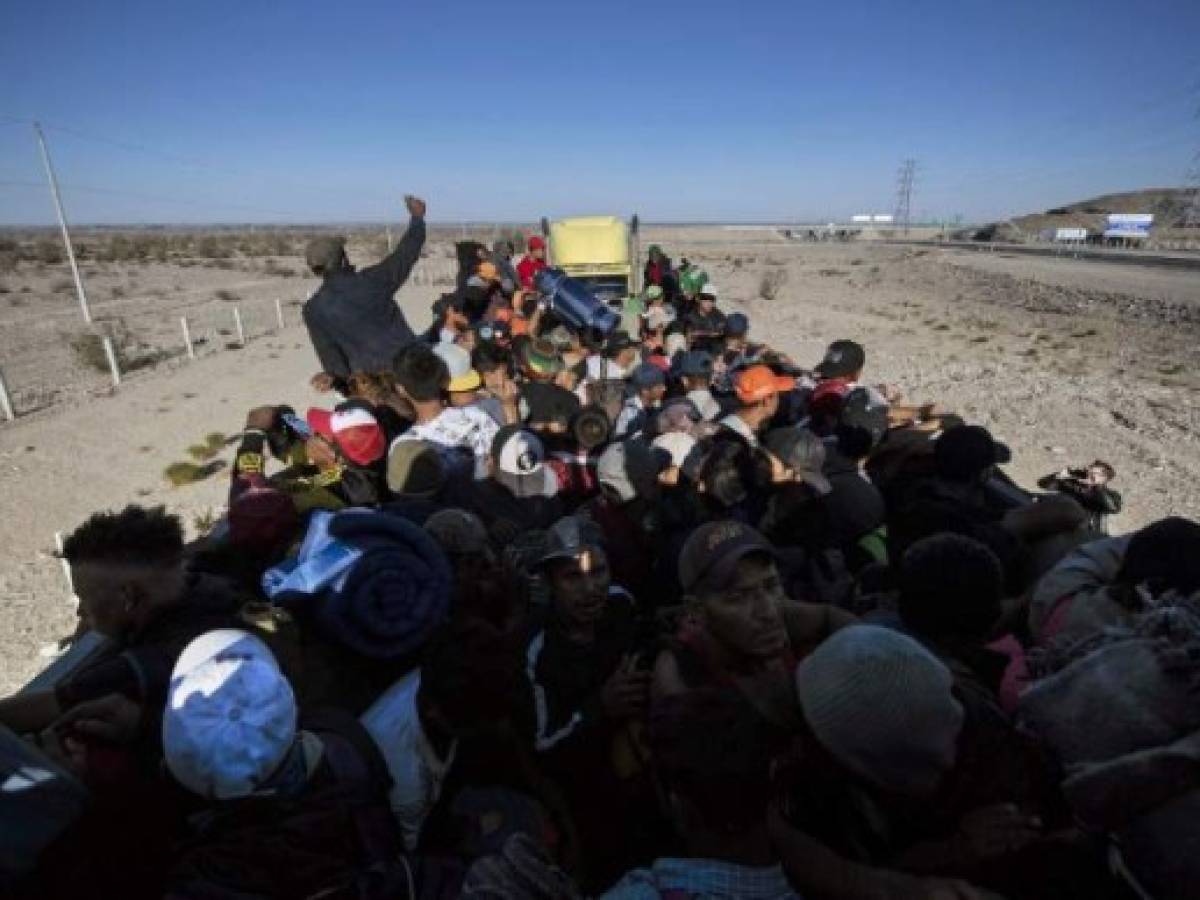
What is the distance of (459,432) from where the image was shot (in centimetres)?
434

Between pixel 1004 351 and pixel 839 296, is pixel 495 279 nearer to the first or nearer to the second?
pixel 1004 351

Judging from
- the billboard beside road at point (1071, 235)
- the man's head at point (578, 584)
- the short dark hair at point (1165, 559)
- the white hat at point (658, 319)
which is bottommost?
the billboard beside road at point (1071, 235)

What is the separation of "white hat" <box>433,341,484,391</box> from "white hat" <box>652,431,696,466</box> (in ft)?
6.83

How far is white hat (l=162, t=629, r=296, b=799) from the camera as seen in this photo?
1.32 m

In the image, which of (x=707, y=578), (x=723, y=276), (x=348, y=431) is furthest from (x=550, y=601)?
(x=723, y=276)

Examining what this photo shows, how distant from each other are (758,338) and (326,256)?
15.0 m

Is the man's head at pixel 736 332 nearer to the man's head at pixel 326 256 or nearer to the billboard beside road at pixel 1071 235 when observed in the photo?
the man's head at pixel 326 256

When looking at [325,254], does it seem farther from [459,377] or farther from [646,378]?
[646,378]

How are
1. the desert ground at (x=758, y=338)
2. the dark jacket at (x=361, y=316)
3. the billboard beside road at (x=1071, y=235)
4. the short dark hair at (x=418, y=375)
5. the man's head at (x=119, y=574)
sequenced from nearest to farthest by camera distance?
the man's head at (x=119, y=574) < the short dark hair at (x=418, y=375) < the dark jacket at (x=361, y=316) < the desert ground at (x=758, y=338) < the billboard beside road at (x=1071, y=235)

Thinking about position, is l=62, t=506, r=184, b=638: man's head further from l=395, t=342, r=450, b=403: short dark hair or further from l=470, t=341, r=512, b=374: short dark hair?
l=470, t=341, r=512, b=374: short dark hair

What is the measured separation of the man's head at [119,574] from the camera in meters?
2.10

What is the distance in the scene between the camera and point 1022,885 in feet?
4.37

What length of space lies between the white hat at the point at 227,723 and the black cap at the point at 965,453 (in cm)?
321

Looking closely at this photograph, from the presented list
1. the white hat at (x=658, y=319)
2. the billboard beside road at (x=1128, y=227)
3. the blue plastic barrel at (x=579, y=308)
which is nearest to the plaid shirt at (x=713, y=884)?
the blue plastic barrel at (x=579, y=308)
